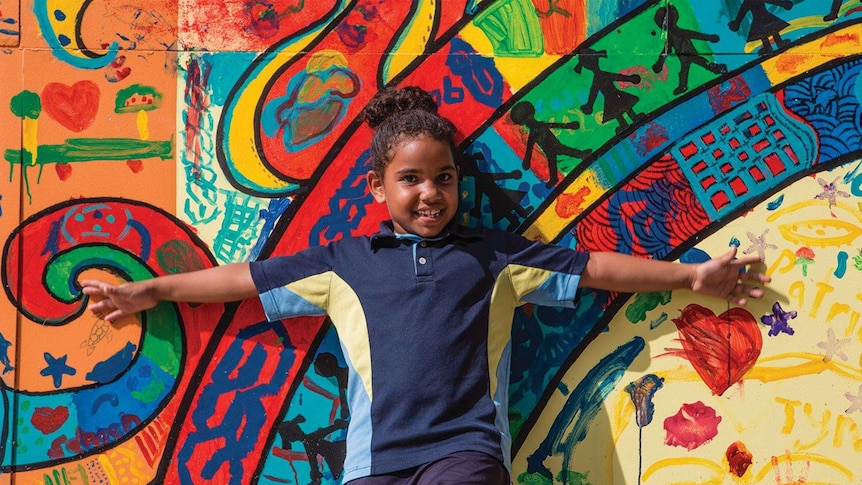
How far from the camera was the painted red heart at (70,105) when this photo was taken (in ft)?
9.77

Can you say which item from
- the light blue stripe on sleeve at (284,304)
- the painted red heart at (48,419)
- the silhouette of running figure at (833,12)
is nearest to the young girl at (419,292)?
the light blue stripe on sleeve at (284,304)

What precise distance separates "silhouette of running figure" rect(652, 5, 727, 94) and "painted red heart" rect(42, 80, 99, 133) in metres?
1.97

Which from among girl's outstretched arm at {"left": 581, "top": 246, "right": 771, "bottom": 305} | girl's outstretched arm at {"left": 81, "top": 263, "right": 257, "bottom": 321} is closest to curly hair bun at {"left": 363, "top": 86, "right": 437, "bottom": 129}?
girl's outstretched arm at {"left": 81, "top": 263, "right": 257, "bottom": 321}

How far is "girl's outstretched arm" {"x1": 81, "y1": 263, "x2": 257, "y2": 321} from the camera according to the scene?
2830 mm

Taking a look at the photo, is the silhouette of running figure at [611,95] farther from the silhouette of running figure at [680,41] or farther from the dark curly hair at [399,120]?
the dark curly hair at [399,120]

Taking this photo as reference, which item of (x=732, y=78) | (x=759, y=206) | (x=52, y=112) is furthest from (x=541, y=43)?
(x=52, y=112)

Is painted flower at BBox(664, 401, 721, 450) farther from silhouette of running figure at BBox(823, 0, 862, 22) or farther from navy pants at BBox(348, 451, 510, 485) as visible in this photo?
silhouette of running figure at BBox(823, 0, 862, 22)

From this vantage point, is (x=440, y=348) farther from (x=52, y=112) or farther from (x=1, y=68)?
(x=1, y=68)

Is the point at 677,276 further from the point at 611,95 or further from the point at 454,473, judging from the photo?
the point at 454,473

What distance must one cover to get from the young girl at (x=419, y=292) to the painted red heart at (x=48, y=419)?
38cm

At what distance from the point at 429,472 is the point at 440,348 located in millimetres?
375

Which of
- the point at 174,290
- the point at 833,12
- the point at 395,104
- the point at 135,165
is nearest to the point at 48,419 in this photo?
the point at 174,290

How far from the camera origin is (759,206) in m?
3.00

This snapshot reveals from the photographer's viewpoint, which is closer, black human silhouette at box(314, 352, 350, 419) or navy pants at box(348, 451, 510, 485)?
navy pants at box(348, 451, 510, 485)
